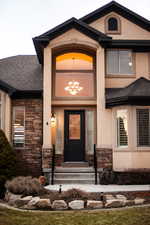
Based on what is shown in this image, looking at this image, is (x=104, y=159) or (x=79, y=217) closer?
(x=79, y=217)

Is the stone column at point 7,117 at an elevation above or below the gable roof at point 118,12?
below

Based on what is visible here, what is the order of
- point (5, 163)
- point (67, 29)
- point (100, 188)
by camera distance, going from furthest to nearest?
point (67, 29), point (5, 163), point (100, 188)

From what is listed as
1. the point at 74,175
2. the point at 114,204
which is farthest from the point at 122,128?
the point at 114,204

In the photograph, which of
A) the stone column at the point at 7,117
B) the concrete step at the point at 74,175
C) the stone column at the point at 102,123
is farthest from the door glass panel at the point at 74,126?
the stone column at the point at 7,117

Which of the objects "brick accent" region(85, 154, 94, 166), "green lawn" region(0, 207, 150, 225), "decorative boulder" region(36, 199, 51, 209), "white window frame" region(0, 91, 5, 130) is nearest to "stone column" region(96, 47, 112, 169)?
"brick accent" region(85, 154, 94, 166)

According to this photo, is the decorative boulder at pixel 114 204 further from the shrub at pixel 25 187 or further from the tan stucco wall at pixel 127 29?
the tan stucco wall at pixel 127 29

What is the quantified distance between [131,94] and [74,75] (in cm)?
303

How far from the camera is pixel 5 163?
11.8 metres

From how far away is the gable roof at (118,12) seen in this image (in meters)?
14.9

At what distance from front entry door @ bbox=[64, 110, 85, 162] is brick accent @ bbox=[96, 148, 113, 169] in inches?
54.2

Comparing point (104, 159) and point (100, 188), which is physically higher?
point (104, 159)

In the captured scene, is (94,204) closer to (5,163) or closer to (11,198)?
(11,198)

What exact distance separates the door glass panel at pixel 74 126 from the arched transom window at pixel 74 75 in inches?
43.6

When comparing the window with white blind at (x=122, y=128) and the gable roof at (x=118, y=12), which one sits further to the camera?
the gable roof at (x=118, y=12)
